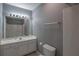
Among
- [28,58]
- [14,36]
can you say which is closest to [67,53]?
[28,58]

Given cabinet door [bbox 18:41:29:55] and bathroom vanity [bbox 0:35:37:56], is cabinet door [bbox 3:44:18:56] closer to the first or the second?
bathroom vanity [bbox 0:35:37:56]

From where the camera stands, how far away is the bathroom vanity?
1.69 meters

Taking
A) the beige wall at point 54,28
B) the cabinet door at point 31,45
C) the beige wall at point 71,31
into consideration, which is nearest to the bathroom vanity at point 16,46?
the cabinet door at point 31,45

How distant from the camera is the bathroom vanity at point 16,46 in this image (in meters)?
1.69

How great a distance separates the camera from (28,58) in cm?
80

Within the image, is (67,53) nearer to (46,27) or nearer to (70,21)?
(70,21)

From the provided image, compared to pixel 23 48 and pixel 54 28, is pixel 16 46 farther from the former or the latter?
pixel 54 28

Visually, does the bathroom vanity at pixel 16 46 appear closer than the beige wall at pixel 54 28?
No

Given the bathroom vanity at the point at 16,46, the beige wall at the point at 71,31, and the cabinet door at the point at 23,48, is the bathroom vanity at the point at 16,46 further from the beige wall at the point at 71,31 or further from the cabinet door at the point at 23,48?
the beige wall at the point at 71,31

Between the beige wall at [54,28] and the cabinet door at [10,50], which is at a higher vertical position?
the beige wall at [54,28]

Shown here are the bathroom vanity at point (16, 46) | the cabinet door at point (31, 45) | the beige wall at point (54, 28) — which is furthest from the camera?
the cabinet door at point (31, 45)

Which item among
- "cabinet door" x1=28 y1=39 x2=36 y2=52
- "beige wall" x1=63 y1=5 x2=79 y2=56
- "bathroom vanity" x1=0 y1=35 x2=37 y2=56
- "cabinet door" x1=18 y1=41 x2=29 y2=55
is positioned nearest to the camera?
"beige wall" x1=63 y1=5 x2=79 y2=56

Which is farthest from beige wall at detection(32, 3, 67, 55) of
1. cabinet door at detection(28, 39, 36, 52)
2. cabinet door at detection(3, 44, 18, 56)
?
cabinet door at detection(3, 44, 18, 56)

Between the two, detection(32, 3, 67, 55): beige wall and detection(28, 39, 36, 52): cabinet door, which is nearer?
detection(32, 3, 67, 55): beige wall
